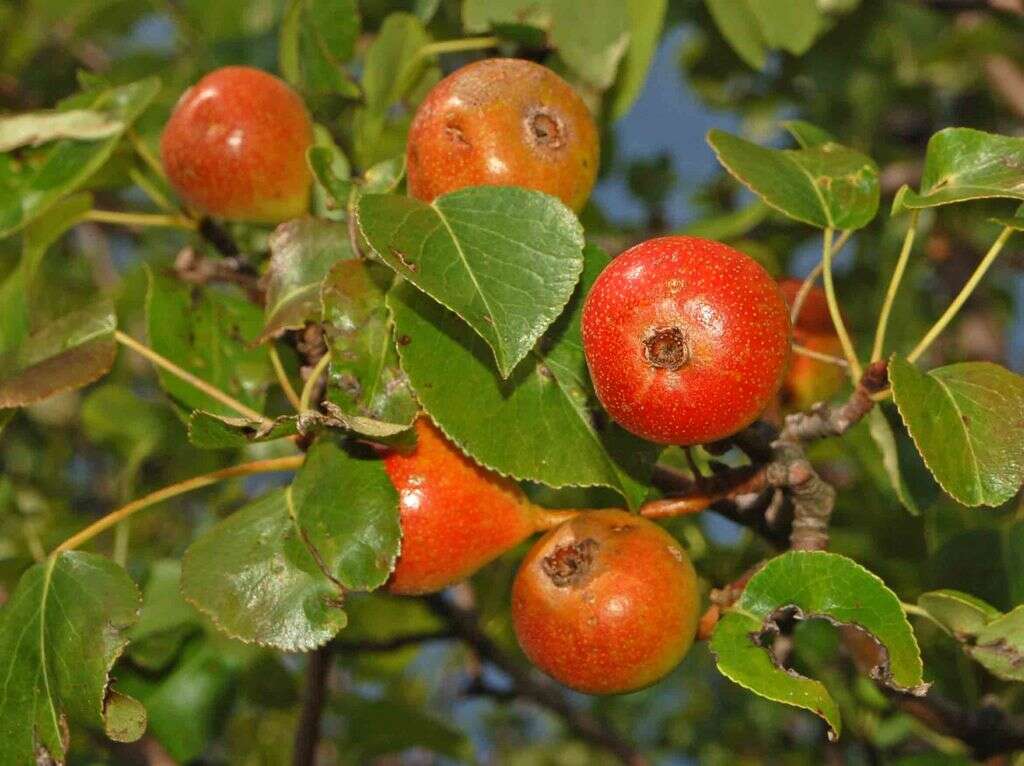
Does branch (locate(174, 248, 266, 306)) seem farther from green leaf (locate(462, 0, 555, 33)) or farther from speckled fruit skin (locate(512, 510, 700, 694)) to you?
speckled fruit skin (locate(512, 510, 700, 694))

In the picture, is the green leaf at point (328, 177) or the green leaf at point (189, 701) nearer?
the green leaf at point (328, 177)

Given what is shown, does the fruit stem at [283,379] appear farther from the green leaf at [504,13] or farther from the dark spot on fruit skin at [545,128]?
the green leaf at [504,13]

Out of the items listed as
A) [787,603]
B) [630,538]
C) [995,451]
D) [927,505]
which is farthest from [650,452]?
[927,505]

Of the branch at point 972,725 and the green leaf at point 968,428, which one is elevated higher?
the green leaf at point 968,428

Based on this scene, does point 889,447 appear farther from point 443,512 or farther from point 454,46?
point 454,46

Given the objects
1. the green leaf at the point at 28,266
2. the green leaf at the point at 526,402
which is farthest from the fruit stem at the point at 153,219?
the green leaf at the point at 526,402

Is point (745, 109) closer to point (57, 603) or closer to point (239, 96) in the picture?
point (239, 96)
